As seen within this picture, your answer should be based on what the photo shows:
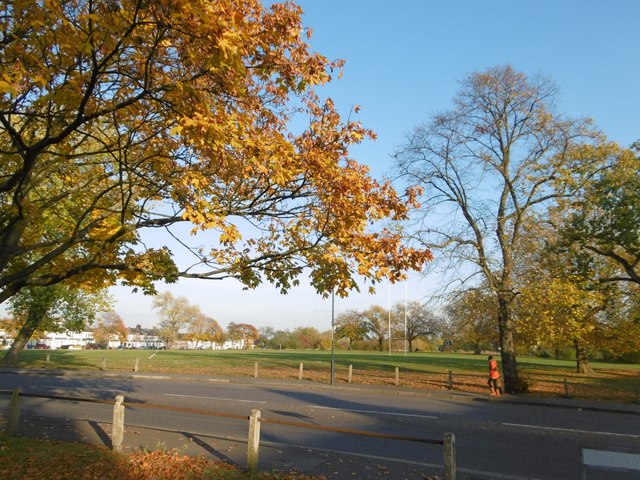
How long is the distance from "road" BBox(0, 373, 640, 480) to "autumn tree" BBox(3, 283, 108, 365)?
379 inches

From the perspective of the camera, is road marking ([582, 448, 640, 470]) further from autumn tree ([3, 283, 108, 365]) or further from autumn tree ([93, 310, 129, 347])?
autumn tree ([93, 310, 129, 347])

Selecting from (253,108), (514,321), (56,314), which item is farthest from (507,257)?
(56,314)

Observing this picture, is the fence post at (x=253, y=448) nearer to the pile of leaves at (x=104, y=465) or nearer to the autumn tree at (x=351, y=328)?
the pile of leaves at (x=104, y=465)

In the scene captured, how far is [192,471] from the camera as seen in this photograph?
682 cm

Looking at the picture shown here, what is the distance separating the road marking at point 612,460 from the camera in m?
3.69

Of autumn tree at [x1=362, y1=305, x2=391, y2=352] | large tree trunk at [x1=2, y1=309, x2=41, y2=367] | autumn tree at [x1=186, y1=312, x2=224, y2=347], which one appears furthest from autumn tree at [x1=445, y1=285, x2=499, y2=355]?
autumn tree at [x1=186, y1=312, x2=224, y2=347]

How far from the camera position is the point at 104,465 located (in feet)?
23.2

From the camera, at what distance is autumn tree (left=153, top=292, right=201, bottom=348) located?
362 ft

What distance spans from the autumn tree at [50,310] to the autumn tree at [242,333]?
102 metres

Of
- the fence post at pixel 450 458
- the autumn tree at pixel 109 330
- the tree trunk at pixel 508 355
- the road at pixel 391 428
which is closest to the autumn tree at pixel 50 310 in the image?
the road at pixel 391 428

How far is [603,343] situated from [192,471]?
26.1 metres

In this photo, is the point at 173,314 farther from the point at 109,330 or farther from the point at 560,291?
the point at 560,291

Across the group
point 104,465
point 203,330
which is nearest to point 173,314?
point 203,330

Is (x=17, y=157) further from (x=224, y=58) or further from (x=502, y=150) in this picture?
(x=502, y=150)
